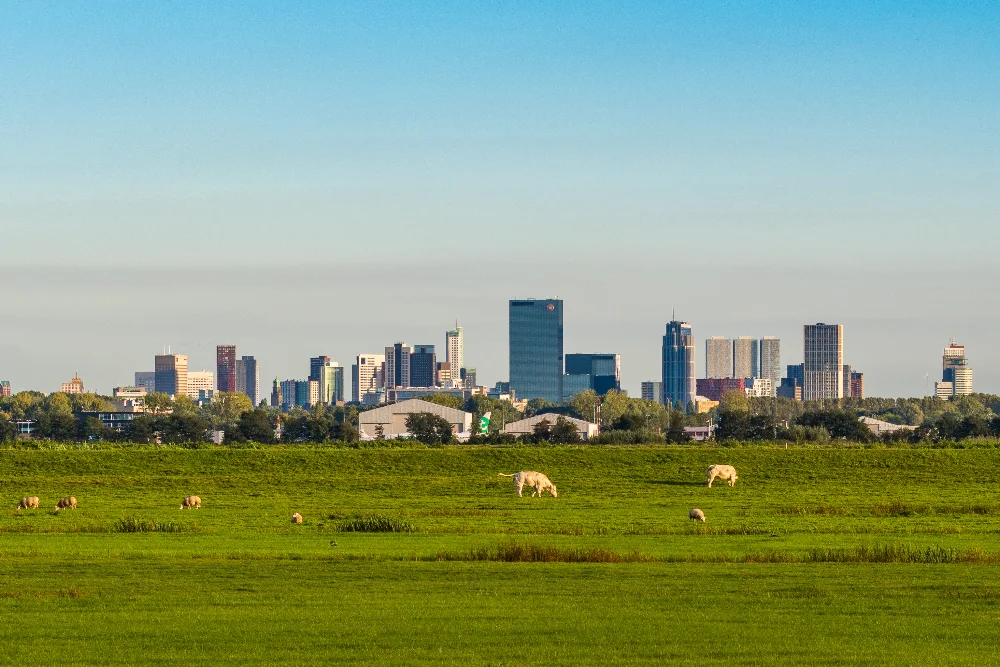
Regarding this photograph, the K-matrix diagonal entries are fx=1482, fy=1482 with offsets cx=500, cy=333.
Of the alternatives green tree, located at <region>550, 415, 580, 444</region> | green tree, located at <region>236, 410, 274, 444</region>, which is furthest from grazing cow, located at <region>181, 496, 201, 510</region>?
green tree, located at <region>236, 410, 274, 444</region>

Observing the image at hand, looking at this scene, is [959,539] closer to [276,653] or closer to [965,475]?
[276,653]

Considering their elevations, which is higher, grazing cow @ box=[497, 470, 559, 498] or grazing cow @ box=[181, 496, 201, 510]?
grazing cow @ box=[497, 470, 559, 498]

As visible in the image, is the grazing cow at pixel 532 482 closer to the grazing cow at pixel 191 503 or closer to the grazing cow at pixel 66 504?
the grazing cow at pixel 191 503

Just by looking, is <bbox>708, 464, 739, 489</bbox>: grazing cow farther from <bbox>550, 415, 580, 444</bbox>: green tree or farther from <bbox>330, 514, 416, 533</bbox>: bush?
<bbox>550, 415, 580, 444</bbox>: green tree

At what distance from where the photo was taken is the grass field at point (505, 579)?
2408 centimetres

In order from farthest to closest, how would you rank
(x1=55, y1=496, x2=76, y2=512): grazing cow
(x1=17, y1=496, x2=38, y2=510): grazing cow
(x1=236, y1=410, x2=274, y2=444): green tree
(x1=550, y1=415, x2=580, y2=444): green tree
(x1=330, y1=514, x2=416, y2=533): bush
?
(x1=236, y1=410, x2=274, y2=444): green tree
(x1=550, y1=415, x2=580, y2=444): green tree
(x1=17, y1=496, x2=38, y2=510): grazing cow
(x1=55, y1=496, x2=76, y2=512): grazing cow
(x1=330, y1=514, x2=416, y2=533): bush

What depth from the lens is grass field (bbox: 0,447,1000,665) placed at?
24.1 metres

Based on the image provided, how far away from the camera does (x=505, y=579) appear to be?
33.8 m

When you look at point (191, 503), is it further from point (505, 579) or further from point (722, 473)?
point (722, 473)

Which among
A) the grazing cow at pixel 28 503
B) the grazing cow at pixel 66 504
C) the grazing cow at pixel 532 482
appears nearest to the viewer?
the grazing cow at pixel 66 504

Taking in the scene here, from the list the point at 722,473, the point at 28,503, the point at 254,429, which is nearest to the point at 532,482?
the point at 722,473

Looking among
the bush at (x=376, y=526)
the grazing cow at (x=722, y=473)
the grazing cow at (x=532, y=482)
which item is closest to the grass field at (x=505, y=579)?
the bush at (x=376, y=526)

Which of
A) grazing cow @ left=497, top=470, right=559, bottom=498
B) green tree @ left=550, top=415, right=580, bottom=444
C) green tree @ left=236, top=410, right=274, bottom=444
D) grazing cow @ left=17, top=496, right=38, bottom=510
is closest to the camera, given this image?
grazing cow @ left=17, top=496, right=38, bottom=510

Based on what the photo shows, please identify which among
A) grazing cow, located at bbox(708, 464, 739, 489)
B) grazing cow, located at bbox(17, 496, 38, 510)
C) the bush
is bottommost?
grazing cow, located at bbox(17, 496, 38, 510)
